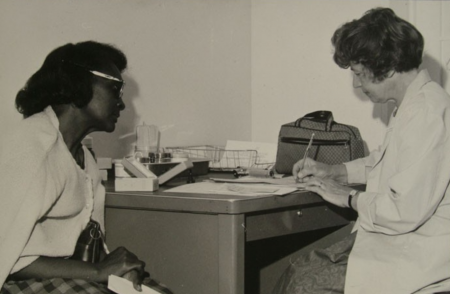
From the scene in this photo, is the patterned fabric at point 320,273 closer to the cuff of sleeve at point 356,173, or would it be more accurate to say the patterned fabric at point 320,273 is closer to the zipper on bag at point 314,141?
the cuff of sleeve at point 356,173

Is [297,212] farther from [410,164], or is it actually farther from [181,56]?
[181,56]

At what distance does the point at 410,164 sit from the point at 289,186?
408 millimetres

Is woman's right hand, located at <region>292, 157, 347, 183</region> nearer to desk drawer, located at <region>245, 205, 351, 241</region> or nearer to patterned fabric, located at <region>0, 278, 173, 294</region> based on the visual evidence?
desk drawer, located at <region>245, 205, 351, 241</region>

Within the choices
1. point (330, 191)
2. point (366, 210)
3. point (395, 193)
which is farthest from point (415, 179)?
point (330, 191)

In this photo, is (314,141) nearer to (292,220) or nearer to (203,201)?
(292,220)

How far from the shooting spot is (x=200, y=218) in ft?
5.21

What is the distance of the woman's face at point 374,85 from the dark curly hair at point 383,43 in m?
0.01

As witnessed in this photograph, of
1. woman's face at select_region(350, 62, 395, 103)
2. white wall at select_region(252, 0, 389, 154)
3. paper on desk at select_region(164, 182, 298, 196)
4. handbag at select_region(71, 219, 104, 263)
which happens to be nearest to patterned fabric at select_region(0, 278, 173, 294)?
handbag at select_region(71, 219, 104, 263)

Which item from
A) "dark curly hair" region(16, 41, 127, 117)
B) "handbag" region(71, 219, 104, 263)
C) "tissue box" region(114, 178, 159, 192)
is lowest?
"handbag" region(71, 219, 104, 263)

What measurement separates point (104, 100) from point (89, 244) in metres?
0.40

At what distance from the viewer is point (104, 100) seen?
1.70m

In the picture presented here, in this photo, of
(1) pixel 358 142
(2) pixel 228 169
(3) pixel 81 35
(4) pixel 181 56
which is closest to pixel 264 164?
(2) pixel 228 169

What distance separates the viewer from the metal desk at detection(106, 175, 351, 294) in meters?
1.54

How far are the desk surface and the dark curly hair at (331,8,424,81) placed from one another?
0.44 m
